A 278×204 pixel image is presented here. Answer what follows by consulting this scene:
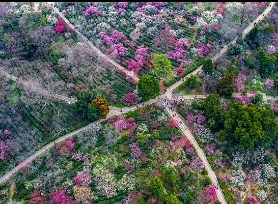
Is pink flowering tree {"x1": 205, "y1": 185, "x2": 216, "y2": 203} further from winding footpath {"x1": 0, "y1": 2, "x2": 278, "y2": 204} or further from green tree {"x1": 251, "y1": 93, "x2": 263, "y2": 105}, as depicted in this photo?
green tree {"x1": 251, "y1": 93, "x2": 263, "y2": 105}

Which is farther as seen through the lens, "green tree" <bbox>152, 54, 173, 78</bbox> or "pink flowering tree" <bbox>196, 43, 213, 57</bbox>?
"pink flowering tree" <bbox>196, 43, 213, 57</bbox>

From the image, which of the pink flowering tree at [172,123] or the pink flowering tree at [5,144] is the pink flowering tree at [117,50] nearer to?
the pink flowering tree at [172,123]

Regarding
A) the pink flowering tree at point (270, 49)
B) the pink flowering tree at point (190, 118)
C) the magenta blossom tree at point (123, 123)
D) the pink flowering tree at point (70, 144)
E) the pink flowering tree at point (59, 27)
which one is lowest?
the pink flowering tree at point (70, 144)

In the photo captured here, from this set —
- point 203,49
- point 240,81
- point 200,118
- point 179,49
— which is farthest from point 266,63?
point 200,118

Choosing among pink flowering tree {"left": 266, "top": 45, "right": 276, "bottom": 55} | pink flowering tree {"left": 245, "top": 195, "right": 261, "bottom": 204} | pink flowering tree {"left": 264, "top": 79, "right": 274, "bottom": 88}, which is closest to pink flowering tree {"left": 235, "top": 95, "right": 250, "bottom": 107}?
pink flowering tree {"left": 264, "top": 79, "right": 274, "bottom": 88}

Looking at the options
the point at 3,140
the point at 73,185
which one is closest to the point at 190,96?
the point at 73,185

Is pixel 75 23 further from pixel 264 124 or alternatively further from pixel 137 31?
pixel 264 124

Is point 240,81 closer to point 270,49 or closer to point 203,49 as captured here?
point 203,49

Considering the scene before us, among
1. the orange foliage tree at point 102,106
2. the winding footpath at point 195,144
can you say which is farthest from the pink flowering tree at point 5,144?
the winding footpath at point 195,144
